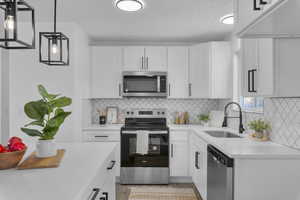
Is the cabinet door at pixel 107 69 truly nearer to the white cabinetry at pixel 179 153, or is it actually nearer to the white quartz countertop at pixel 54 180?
the white cabinetry at pixel 179 153

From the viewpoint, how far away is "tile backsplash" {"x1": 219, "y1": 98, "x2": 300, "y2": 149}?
6.51ft

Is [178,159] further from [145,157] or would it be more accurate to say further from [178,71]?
[178,71]

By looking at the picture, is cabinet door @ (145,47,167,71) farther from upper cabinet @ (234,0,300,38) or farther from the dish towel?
upper cabinet @ (234,0,300,38)

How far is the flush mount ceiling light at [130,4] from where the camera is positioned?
7.96ft

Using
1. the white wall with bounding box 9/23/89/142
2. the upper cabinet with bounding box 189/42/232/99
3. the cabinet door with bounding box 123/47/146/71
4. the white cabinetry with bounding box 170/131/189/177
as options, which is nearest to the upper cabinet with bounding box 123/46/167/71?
the cabinet door with bounding box 123/47/146/71

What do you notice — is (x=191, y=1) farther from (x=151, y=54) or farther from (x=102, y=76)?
(x=102, y=76)

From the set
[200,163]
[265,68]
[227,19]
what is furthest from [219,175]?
[227,19]

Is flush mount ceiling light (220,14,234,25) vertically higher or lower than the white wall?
higher

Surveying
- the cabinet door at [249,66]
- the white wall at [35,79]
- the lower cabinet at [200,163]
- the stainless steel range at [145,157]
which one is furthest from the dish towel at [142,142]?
the cabinet door at [249,66]

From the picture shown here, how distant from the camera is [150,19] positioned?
309 cm

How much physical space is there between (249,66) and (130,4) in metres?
1.38

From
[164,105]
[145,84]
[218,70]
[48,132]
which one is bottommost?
[48,132]

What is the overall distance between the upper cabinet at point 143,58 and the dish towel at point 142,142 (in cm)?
111

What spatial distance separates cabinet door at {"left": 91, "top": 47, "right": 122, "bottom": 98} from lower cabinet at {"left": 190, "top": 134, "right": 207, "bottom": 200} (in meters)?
1.50
